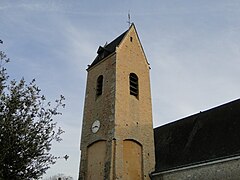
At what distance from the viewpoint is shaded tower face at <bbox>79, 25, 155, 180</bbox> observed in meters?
13.5

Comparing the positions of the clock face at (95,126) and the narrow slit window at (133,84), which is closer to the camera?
the clock face at (95,126)

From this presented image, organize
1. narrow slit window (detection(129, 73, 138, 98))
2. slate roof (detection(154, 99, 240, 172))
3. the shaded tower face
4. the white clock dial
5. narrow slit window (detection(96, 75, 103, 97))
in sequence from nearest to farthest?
1. slate roof (detection(154, 99, 240, 172))
2. the shaded tower face
3. the white clock dial
4. narrow slit window (detection(129, 73, 138, 98))
5. narrow slit window (detection(96, 75, 103, 97))

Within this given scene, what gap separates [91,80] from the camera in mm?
17406

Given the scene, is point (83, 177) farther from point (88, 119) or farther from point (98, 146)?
point (88, 119)

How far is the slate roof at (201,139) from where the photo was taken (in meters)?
12.9

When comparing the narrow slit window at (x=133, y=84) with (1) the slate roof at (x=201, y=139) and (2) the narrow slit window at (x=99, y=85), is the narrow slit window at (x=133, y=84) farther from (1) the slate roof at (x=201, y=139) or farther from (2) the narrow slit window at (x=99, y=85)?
(1) the slate roof at (x=201, y=139)

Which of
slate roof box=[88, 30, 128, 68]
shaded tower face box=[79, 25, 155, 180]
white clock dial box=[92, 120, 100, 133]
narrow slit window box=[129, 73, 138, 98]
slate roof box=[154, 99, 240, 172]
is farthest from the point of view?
slate roof box=[88, 30, 128, 68]

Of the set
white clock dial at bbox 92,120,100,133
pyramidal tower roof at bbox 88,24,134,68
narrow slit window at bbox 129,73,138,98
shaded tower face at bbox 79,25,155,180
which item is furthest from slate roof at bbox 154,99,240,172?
pyramidal tower roof at bbox 88,24,134,68

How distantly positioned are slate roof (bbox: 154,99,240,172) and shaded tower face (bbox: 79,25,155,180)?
135 centimetres

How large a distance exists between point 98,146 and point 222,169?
19.4 feet

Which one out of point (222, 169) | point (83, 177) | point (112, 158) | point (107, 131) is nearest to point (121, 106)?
point (107, 131)

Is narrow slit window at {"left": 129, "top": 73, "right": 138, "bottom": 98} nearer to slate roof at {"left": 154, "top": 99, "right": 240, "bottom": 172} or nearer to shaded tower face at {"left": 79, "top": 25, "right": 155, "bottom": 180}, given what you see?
shaded tower face at {"left": 79, "top": 25, "right": 155, "bottom": 180}

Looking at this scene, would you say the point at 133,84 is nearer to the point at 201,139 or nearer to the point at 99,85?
the point at 99,85

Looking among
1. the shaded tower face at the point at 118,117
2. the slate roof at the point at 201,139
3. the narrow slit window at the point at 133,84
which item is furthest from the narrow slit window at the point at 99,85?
the slate roof at the point at 201,139
